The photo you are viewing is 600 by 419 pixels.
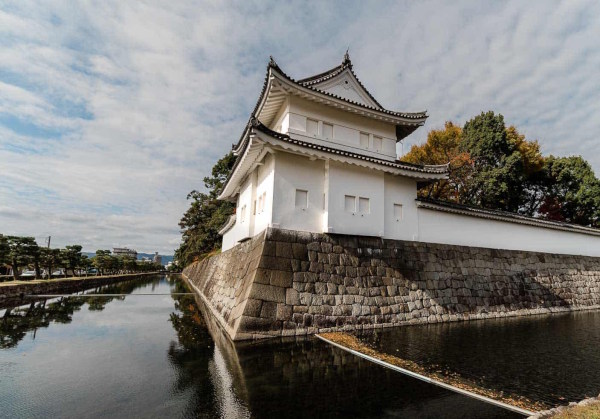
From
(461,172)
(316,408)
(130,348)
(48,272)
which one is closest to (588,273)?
(461,172)

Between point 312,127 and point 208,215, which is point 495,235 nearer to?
point 312,127

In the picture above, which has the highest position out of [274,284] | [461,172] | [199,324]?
[461,172]

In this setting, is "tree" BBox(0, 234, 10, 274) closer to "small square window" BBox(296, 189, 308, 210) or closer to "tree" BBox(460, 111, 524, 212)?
"small square window" BBox(296, 189, 308, 210)

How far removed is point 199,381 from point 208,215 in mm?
34403

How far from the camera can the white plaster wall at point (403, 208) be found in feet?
36.5

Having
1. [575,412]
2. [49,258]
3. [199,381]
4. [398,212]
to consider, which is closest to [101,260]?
[49,258]

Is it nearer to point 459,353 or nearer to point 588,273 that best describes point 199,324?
point 459,353

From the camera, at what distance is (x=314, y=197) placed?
9883 millimetres

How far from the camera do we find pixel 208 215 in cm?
3753

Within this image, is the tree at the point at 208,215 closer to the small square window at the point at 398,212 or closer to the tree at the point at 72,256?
the tree at the point at 72,256

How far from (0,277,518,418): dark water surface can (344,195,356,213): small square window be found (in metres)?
4.53

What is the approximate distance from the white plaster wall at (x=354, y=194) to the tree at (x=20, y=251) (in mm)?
22410

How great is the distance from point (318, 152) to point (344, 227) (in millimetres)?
2720

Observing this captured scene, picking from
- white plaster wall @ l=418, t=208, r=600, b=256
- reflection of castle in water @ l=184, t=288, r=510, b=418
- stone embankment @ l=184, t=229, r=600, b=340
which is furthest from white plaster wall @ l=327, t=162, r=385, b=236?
reflection of castle in water @ l=184, t=288, r=510, b=418
